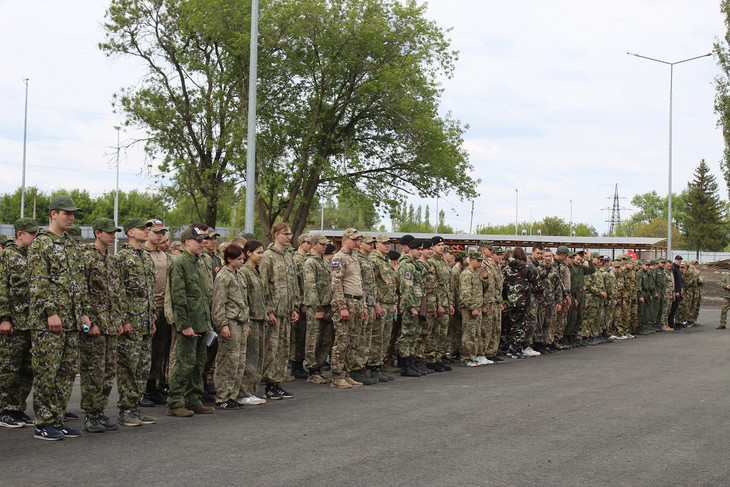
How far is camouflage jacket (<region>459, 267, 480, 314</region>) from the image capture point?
12961 mm

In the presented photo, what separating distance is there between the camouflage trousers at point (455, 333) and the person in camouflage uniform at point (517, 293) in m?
1.26

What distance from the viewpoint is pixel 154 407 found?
28.7 feet

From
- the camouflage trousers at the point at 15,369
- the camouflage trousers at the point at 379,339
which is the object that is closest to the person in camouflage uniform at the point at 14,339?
the camouflage trousers at the point at 15,369

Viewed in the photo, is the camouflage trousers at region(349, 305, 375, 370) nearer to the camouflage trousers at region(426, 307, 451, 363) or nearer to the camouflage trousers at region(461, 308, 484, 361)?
the camouflage trousers at region(426, 307, 451, 363)

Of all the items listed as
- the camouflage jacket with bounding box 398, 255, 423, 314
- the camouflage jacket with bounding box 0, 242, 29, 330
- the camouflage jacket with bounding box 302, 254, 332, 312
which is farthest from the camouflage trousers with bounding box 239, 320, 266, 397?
the camouflage jacket with bounding box 398, 255, 423, 314

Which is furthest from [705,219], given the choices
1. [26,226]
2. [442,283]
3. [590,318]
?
[26,226]

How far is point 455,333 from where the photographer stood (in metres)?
13.9

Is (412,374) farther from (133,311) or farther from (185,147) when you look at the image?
(185,147)

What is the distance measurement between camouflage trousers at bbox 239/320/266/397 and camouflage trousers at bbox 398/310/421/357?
10.6ft

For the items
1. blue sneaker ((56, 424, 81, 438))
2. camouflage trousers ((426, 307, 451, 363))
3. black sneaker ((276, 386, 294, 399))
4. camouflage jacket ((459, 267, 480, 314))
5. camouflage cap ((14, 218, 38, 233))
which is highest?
camouflage cap ((14, 218, 38, 233))

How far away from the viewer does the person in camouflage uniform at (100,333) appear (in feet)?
23.6

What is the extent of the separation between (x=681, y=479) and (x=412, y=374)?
6248 mm

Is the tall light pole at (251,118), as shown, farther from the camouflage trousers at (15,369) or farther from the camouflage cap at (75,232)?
the camouflage trousers at (15,369)

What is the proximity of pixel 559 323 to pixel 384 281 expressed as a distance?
20.7 ft
